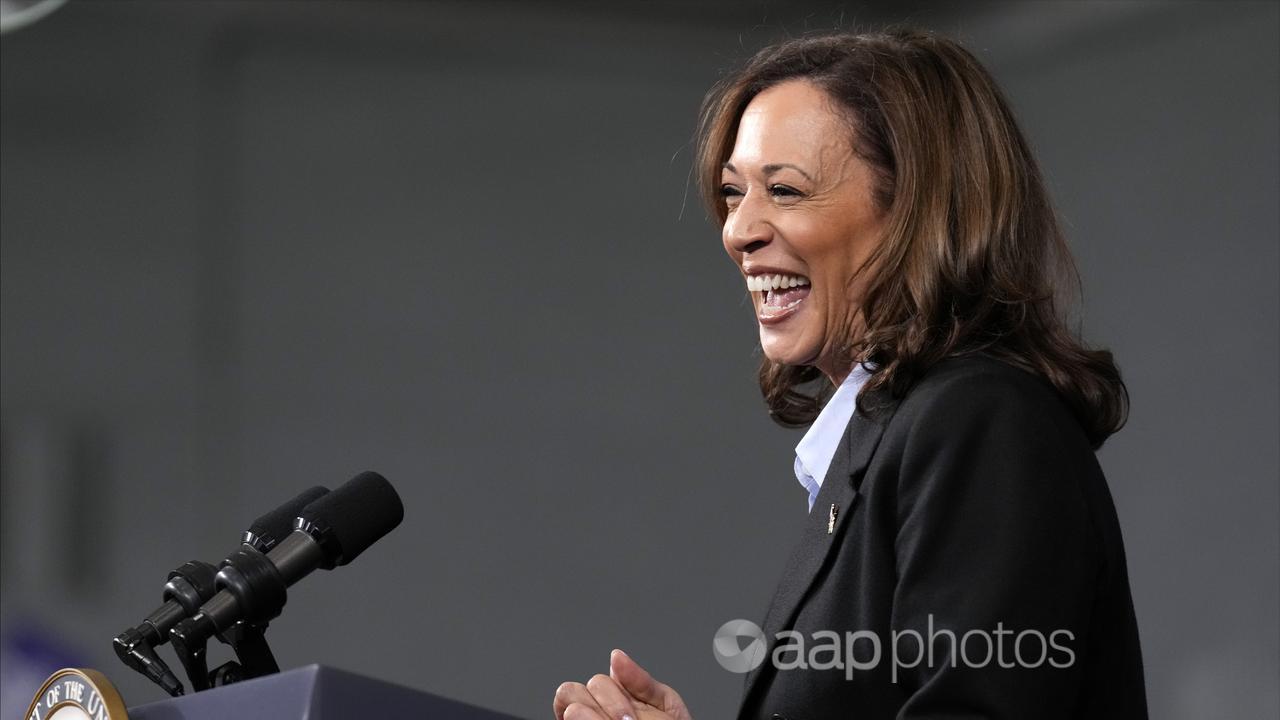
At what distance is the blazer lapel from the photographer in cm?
135

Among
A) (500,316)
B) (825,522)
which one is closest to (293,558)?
(825,522)

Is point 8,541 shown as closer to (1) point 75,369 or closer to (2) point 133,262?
(1) point 75,369

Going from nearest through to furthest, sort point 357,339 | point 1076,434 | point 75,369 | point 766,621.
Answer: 1. point 1076,434
2. point 766,621
3. point 75,369
4. point 357,339

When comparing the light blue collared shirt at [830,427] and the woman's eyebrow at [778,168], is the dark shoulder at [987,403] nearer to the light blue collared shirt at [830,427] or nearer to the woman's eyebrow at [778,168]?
the light blue collared shirt at [830,427]

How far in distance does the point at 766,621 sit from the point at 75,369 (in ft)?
9.53

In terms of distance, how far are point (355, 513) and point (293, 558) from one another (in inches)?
3.4

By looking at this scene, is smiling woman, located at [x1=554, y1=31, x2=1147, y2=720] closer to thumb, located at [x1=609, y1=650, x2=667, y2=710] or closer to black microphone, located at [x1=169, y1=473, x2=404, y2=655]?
thumb, located at [x1=609, y1=650, x2=667, y2=710]

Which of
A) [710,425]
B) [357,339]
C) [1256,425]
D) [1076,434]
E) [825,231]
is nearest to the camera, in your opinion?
[1076,434]

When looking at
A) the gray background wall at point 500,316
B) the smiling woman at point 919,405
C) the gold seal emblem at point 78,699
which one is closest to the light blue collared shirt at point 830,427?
the smiling woman at point 919,405

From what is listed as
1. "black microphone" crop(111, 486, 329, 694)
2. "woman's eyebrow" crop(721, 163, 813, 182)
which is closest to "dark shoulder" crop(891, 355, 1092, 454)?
"woman's eyebrow" crop(721, 163, 813, 182)

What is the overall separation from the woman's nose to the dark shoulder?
32 cm

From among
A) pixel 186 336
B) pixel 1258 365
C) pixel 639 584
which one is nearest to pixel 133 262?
pixel 186 336

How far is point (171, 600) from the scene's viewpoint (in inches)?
49.8

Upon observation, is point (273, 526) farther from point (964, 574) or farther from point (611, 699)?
point (964, 574)
